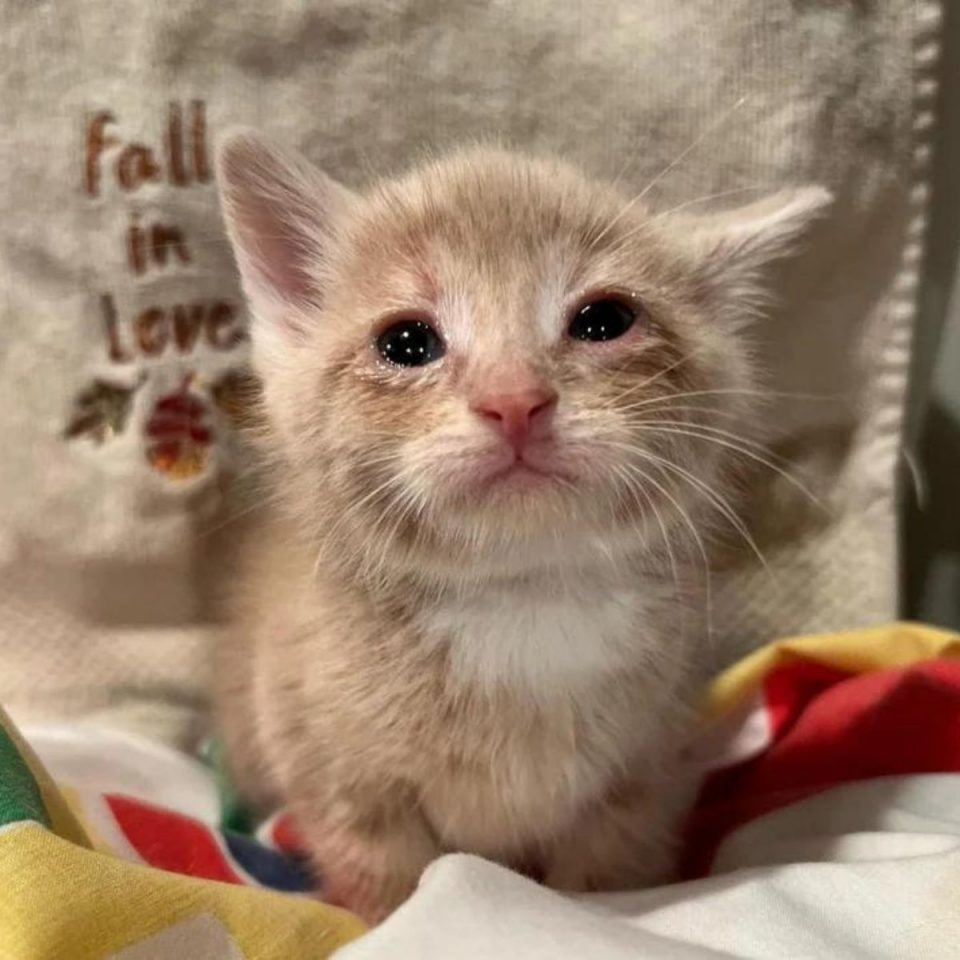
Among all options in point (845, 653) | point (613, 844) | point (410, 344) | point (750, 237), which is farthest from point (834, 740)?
point (410, 344)

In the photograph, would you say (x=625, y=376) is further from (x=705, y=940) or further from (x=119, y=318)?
(x=119, y=318)

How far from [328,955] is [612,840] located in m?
0.30

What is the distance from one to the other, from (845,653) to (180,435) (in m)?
0.78

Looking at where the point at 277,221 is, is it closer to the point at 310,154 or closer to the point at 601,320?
the point at 310,154

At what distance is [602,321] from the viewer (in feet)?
3.00

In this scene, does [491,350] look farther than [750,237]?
No

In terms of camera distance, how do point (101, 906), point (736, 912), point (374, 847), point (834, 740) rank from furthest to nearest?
point (834, 740), point (374, 847), point (736, 912), point (101, 906)

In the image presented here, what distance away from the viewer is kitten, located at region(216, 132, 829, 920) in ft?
2.78

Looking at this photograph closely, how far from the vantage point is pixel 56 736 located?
4.09 ft

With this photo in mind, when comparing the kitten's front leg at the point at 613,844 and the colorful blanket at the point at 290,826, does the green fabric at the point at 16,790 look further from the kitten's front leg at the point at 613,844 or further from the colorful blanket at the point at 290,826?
the kitten's front leg at the point at 613,844

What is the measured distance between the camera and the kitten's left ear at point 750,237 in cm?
105

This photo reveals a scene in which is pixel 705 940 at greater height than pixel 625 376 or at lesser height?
lesser

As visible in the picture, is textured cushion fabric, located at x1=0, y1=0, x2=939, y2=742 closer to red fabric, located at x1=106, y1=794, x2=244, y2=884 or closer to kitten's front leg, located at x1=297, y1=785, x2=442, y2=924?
red fabric, located at x1=106, y1=794, x2=244, y2=884

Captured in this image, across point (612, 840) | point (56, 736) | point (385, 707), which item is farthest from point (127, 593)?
point (612, 840)
